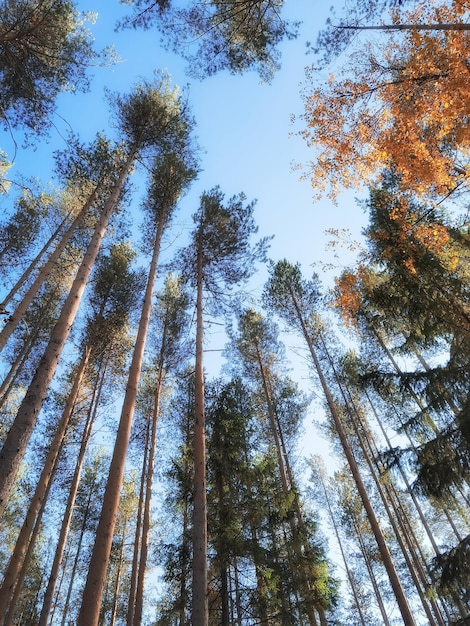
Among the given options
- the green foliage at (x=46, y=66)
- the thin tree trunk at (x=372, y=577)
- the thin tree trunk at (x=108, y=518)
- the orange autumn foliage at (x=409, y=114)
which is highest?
the green foliage at (x=46, y=66)

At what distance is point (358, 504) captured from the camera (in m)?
18.8

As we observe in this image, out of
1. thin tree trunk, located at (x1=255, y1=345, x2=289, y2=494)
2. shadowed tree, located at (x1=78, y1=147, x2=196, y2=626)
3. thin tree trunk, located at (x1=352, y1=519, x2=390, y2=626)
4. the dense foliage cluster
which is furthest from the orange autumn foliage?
thin tree trunk, located at (x1=352, y1=519, x2=390, y2=626)

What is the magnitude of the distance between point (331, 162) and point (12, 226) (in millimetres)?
12988

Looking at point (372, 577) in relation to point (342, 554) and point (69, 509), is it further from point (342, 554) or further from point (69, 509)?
point (69, 509)

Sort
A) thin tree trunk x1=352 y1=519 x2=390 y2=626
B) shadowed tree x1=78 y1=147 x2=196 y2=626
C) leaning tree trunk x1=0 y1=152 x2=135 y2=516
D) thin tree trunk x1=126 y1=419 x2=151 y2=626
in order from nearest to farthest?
leaning tree trunk x1=0 y1=152 x2=135 y2=516, shadowed tree x1=78 y1=147 x2=196 y2=626, thin tree trunk x1=126 y1=419 x2=151 y2=626, thin tree trunk x1=352 y1=519 x2=390 y2=626

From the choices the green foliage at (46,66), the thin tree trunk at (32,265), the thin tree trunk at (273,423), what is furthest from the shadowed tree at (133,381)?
the thin tree trunk at (273,423)

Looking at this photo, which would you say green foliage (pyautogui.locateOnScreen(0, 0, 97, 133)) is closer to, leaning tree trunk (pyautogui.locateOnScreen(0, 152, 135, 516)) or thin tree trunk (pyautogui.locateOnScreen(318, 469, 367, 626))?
leaning tree trunk (pyautogui.locateOnScreen(0, 152, 135, 516))

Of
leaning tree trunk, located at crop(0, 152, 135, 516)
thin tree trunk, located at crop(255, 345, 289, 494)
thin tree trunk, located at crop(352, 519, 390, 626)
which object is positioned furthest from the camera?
thin tree trunk, located at crop(352, 519, 390, 626)

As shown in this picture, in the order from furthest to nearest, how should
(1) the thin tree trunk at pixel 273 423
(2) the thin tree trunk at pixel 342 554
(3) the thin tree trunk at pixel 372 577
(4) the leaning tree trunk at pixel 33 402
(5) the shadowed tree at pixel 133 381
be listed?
(2) the thin tree trunk at pixel 342 554, (3) the thin tree trunk at pixel 372 577, (1) the thin tree trunk at pixel 273 423, (5) the shadowed tree at pixel 133 381, (4) the leaning tree trunk at pixel 33 402

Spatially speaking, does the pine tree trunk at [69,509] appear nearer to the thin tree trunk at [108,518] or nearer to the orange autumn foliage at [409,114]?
the thin tree trunk at [108,518]

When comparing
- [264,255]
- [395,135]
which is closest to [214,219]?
[264,255]

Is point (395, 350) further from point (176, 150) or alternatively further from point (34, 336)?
point (34, 336)

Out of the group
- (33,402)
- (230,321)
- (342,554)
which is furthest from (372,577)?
(33,402)

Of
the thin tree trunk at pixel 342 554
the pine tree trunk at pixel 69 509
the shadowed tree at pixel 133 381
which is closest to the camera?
the shadowed tree at pixel 133 381
